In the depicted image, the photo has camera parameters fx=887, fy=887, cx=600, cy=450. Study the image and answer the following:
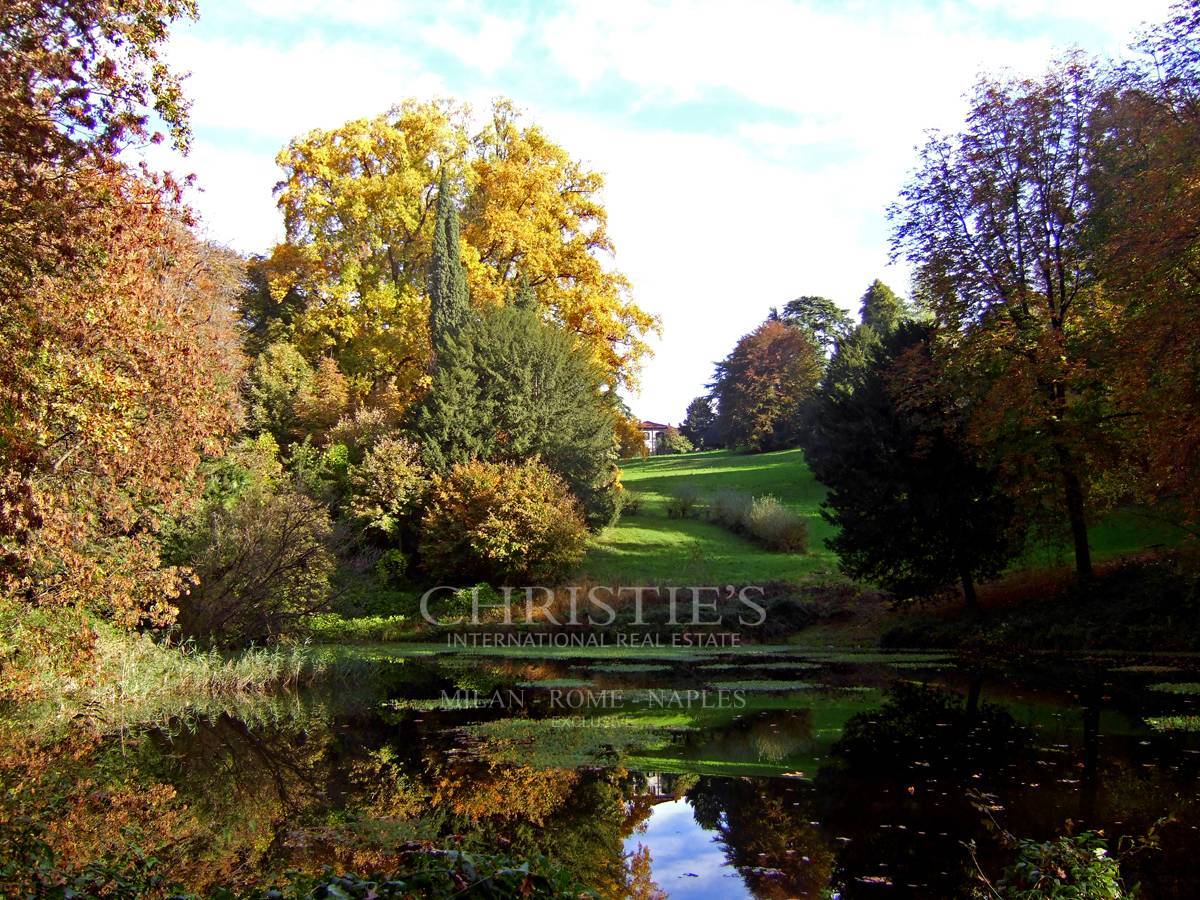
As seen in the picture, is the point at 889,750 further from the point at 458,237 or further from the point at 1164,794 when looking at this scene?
the point at 458,237

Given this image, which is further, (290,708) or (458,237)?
(458,237)

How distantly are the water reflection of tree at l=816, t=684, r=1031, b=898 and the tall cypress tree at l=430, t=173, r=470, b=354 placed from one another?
22.3 m

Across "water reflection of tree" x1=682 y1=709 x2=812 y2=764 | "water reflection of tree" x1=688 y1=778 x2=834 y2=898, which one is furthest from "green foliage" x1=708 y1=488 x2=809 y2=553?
"water reflection of tree" x1=688 y1=778 x2=834 y2=898

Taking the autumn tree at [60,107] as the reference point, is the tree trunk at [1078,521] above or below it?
below

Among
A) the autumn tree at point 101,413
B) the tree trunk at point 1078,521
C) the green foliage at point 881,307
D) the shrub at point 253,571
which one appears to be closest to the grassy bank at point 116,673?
the autumn tree at point 101,413

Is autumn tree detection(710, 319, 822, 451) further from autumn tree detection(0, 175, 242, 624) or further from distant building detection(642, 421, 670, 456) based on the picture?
autumn tree detection(0, 175, 242, 624)

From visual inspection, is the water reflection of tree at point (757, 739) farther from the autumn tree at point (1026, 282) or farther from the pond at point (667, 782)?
the autumn tree at point (1026, 282)

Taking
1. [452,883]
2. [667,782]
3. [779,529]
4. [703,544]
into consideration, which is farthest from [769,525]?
[452,883]

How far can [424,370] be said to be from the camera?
3350cm

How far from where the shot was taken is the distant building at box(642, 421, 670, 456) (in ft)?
262

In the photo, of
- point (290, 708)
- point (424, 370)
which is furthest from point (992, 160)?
point (424, 370)

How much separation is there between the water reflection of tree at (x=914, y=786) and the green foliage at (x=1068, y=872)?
4.41 feet

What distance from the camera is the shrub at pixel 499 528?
86.6 ft

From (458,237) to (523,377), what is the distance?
619 cm
